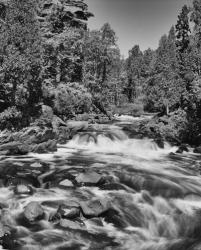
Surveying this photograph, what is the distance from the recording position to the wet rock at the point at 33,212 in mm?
12102

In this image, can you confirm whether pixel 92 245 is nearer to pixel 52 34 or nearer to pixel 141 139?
pixel 141 139

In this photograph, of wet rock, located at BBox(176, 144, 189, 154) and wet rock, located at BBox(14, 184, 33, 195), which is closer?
wet rock, located at BBox(14, 184, 33, 195)

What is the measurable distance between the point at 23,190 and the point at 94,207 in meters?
3.46

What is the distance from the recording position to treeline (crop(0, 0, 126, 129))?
97.1ft

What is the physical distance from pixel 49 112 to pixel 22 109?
2.98m

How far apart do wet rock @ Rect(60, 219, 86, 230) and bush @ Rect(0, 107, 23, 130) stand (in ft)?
59.8

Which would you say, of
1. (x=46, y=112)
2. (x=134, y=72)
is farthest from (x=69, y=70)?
(x=134, y=72)

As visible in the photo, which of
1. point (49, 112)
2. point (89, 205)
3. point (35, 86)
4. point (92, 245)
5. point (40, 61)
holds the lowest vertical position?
point (92, 245)

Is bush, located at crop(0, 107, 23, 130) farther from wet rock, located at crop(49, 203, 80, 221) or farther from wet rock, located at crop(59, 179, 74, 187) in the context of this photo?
wet rock, located at crop(49, 203, 80, 221)

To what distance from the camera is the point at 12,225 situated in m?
11.8

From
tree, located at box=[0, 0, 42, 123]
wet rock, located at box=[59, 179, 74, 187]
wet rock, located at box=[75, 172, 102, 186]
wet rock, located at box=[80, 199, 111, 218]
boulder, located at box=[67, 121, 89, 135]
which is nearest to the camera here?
wet rock, located at box=[80, 199, 111, 218]

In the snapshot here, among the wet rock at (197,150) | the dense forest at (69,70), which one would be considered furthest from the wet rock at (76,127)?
the wet rock at (197,150)

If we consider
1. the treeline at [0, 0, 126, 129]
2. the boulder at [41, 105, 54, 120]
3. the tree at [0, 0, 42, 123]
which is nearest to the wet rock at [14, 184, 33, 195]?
the treeline at [0, 0, 126, 129]

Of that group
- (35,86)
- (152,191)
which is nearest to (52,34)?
(35,86)
